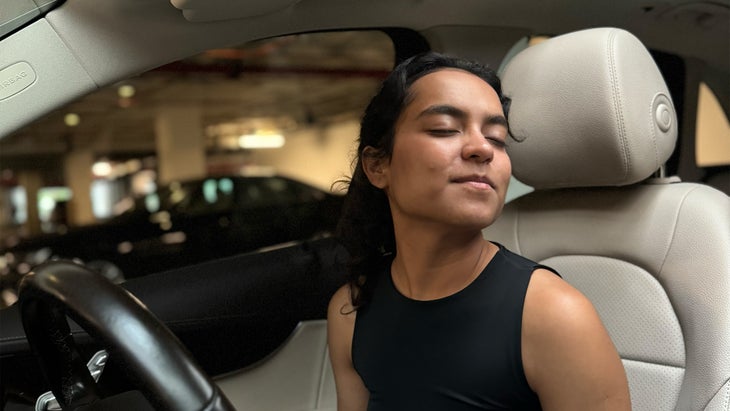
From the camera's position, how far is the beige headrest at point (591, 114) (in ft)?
4.50

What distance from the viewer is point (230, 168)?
53.0 feet

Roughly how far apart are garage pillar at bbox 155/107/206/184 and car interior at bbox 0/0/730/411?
11.1 metres

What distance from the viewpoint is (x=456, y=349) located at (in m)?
1.15

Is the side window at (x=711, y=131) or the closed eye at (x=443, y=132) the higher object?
the closed eye at (x=443, y=132)

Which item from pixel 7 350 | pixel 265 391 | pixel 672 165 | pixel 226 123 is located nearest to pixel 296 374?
pixel 265 391

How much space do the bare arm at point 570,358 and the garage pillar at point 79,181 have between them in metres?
13.4

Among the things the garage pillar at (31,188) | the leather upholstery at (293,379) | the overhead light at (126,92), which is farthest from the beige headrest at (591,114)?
the garage pillar at (31,188)

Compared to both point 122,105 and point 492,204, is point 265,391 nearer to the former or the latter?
point 492,204

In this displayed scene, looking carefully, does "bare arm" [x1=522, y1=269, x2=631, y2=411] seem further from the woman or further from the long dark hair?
the long dark hair

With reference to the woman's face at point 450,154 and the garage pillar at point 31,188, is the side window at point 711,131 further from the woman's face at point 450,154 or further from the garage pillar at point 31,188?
the garage pillar at point 31,188

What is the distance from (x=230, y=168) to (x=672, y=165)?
14255mm

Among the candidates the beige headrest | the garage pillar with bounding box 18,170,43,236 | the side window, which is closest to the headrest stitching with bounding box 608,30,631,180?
the beige headrest

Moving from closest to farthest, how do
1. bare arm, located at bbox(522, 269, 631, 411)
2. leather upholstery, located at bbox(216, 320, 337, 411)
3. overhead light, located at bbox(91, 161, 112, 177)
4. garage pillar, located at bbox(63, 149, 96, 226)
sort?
bare arm, located at bbox(522, 269, 631, 411)
leather upholstery, located at bbox(216, 320, 337, 411)
garage pillar, located at bbox(63, 149, 96, 226)
overhead light, located at bbox(91, 161, 112, 177)

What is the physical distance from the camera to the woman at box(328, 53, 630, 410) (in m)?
1.04
